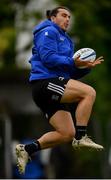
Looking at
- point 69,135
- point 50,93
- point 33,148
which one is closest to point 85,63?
point 50,93

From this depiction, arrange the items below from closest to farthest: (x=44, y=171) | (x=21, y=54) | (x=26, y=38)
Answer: (x=44, y=171), (x=21, y=54), (x=26, y=38)

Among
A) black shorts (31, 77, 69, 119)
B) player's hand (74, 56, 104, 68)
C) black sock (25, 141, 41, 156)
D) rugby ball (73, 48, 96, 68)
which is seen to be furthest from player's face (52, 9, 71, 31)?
black sock (25, 141, 41, 156)

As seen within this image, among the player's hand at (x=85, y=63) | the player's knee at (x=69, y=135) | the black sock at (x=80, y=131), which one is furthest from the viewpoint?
the player's knee at (x=69, y=135)

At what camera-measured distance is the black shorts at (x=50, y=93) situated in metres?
14.1

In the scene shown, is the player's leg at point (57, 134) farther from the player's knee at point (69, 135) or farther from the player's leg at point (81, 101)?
the player's leg at point (81, 101)

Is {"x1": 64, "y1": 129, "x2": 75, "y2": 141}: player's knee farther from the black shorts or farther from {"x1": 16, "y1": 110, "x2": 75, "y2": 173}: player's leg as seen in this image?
the black shorts

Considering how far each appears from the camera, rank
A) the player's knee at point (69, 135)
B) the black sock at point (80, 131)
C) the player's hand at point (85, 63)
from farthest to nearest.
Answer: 1. the player's knee at point (69, 135)
2. the black sock at point (80, 131)
3. the player's hand at point (85, 63)

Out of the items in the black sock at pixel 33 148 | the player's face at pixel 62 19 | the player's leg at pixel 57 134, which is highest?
the player's face at pixel 62 19

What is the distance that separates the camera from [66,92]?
1408cm

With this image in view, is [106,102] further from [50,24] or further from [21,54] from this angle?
[50,24]

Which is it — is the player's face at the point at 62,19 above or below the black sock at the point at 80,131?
above

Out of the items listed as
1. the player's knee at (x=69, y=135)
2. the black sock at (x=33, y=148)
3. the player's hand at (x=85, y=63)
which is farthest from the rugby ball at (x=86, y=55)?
the black sock at (x=33, y=148)

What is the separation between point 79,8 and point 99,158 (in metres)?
4.04

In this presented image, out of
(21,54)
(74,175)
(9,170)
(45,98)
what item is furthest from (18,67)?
(45,98)
